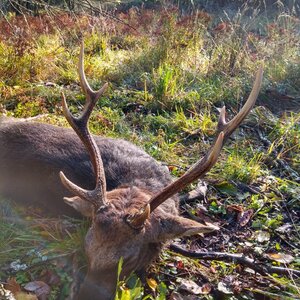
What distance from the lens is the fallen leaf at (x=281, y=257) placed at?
3881 mm

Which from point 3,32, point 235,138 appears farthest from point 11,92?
point 235,138

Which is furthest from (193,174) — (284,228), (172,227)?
(284,228)

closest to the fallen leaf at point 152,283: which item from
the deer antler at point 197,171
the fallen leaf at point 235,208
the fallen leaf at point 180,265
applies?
the fallen leaf at point 180,265

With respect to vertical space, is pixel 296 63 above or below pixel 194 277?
above

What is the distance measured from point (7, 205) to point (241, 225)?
206 cm

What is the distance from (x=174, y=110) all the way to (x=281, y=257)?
3.14m

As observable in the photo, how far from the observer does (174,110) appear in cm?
664

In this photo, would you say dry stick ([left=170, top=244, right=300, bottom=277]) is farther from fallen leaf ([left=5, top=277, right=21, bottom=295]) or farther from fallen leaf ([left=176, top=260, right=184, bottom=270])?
fallen leaf ([left=5, top=277, right=21, bottom=295])

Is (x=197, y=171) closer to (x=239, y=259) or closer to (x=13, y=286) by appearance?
(x=239, y=259)

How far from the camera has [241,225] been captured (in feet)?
14.3

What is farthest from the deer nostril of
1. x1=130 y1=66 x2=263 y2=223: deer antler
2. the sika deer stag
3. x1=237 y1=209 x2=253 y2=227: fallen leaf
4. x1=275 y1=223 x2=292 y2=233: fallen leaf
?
x1=275 y1=223 x2=292 y2=233: fallen leaf

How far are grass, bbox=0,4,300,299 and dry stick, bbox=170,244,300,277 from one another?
10cm

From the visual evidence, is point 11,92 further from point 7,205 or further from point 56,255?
point 56,255

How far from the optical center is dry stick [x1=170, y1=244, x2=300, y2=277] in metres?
3.70
